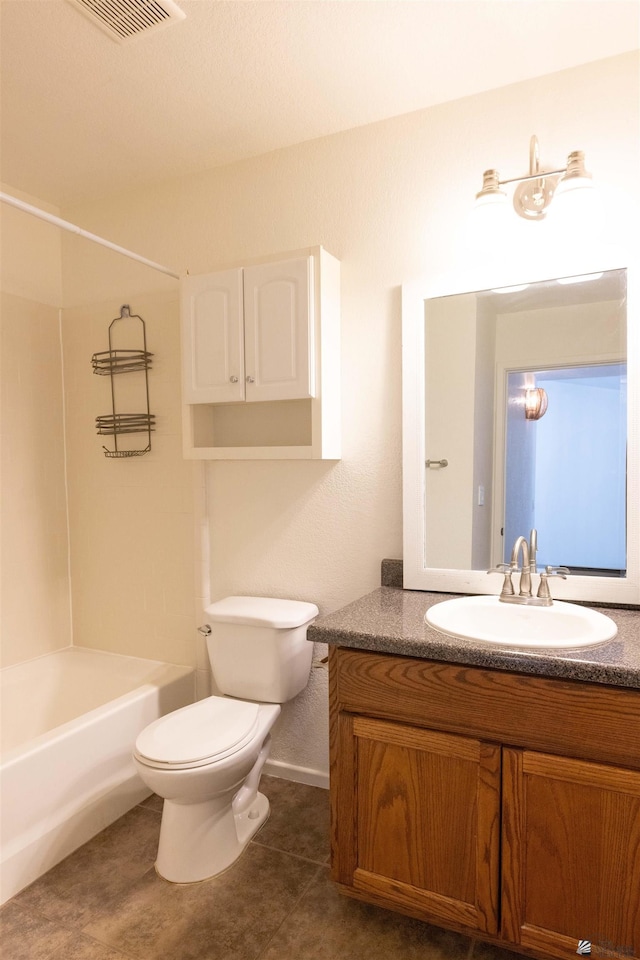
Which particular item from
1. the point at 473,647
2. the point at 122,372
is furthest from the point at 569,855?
the point at 122,372

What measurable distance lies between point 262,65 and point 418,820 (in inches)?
87.7

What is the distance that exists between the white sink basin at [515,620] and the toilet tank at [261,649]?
0.59 m

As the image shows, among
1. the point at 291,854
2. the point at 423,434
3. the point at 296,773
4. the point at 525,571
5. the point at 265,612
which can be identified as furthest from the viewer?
the point at 296,773

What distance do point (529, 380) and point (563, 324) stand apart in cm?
19

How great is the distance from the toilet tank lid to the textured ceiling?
1782mm

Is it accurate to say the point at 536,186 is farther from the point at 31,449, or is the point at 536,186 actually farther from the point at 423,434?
the point at 31,449

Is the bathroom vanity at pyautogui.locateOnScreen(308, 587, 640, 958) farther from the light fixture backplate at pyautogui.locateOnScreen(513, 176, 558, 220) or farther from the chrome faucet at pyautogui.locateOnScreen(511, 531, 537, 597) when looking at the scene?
the light fixture backplate at pyautogui.locateOnScreen(513, 176, 558, 220)

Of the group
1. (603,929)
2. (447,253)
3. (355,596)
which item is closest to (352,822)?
(603,929)

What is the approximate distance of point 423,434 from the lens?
196 cm

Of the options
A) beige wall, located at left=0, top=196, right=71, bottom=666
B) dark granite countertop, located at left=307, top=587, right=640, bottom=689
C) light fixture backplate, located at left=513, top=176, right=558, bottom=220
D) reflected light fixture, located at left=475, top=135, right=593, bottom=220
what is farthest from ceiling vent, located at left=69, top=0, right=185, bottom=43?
dark granite countertop, located at left=307, top=587, right=640, bottom=689

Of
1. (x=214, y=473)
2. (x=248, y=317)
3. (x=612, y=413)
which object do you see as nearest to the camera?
A: (x=612, y=413)

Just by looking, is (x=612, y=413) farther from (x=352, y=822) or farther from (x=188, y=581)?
(x=188, y=581)

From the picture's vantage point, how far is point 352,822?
152cm

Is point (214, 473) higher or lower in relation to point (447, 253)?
lower
